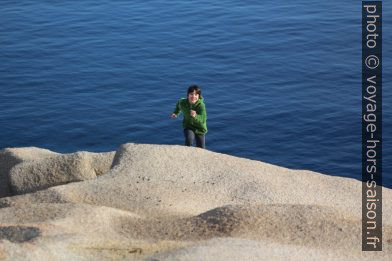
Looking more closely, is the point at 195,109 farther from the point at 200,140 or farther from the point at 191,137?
the point at 200,140

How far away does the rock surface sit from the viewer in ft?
40.8

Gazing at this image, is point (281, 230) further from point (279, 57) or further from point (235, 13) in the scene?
point (235, 13)

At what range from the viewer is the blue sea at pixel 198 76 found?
30.4 meters

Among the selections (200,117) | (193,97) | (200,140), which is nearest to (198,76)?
(200,140)

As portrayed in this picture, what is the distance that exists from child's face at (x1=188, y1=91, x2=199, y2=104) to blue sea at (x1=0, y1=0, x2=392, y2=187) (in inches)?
385

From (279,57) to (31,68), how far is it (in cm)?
1161

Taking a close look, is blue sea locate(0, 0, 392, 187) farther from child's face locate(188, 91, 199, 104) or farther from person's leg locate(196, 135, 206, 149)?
child's face locate(188, 91, 199, 104)

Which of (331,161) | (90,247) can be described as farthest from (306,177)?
(331,161)

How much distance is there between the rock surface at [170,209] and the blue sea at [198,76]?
10.8 metres

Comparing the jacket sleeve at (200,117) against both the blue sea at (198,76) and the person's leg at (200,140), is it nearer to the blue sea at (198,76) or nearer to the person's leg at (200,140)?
the person's leg at (200,140)

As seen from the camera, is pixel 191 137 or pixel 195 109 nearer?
pixel 195 109

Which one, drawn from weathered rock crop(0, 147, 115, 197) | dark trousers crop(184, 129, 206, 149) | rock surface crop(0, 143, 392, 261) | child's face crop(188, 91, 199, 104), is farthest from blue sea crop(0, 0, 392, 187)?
weathered rock crop(0, 147, 115, 197)

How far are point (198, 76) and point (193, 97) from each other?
53.3 ft

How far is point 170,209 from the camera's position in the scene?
15492mm
